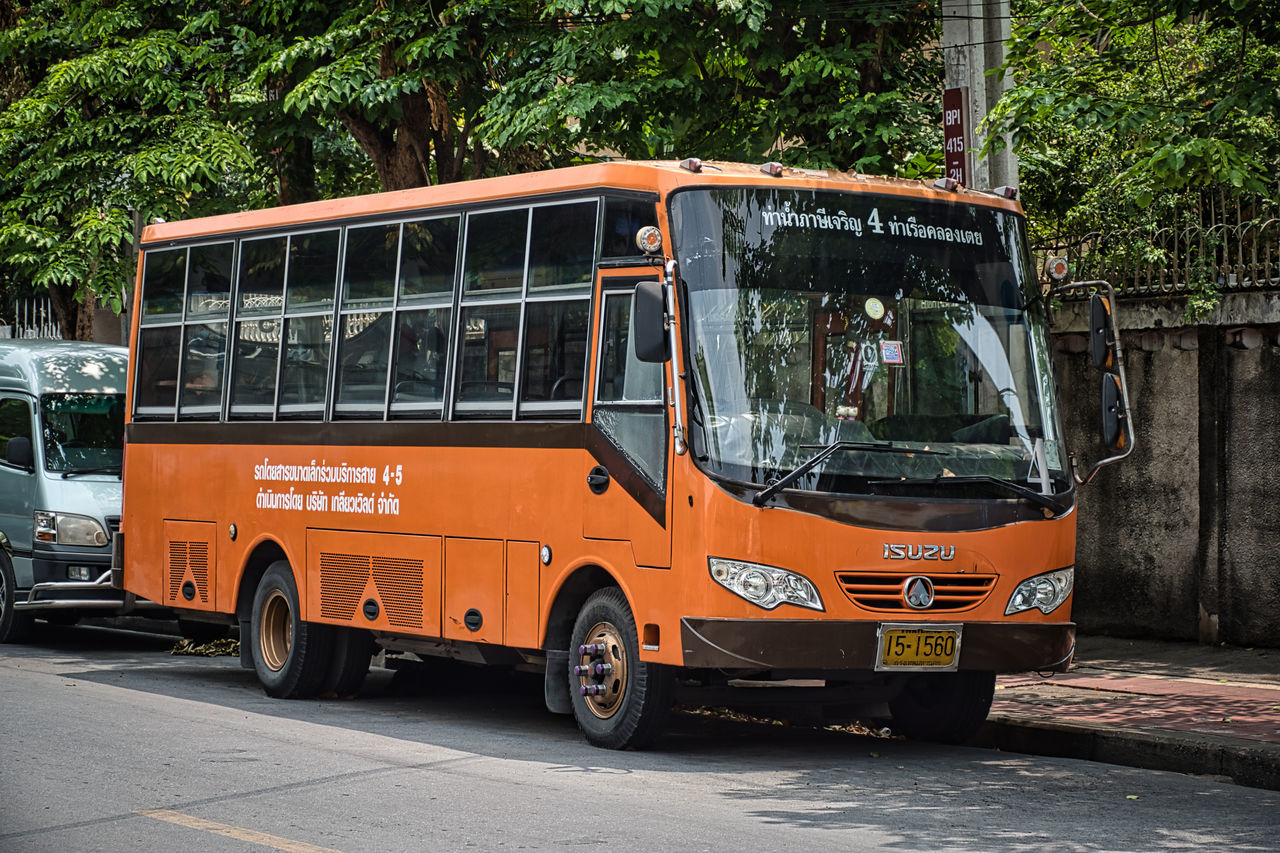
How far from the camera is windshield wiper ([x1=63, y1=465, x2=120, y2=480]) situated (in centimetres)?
1541

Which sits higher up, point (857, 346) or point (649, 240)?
point (649, 240)

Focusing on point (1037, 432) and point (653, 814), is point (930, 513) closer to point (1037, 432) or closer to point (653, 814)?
point (1037, 432)

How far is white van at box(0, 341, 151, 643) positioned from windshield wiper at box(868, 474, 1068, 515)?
7331 mm

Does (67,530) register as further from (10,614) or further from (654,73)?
(654,73)

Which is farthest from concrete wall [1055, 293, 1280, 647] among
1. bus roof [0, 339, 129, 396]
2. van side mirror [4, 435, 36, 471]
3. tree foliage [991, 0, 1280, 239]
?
van side mirror [4, 435, 36, 471]

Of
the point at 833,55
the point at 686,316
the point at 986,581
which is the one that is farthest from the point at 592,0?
the point at 986,581

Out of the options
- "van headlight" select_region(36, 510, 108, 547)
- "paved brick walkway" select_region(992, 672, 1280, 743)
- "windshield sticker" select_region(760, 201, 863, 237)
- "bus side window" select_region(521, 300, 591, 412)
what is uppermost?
"windshield sticker" select_region(760, 201, 863, 237)

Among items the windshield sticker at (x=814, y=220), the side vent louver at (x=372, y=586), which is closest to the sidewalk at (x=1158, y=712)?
the windshield sticker at (x=814, y=220)

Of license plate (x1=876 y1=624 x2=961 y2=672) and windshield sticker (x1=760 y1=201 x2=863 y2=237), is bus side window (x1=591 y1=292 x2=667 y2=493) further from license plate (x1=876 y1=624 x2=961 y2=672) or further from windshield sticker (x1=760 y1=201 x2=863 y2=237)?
license plate (x1=876 y1=624 x2=961 y2=672)

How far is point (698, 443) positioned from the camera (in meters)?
8.84

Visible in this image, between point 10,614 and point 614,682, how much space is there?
7.98 metres

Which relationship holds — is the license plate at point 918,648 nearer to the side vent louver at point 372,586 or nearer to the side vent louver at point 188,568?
the side vent louver at point 372,586

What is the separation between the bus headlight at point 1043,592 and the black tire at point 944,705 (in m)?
0.74

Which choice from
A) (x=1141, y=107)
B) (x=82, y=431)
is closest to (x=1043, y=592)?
(x=1141, y=107)
